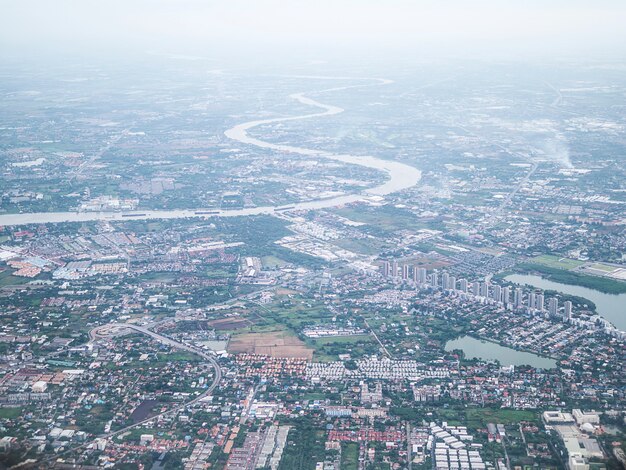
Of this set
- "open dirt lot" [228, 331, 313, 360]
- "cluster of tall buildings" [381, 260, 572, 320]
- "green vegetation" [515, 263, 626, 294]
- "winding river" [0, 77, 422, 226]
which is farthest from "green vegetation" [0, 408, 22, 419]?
"winding river" [0, 77, 422, 226]

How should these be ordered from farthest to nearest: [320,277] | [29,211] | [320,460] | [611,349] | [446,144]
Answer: [446,144]
[29,211]
[320,277]
[611,349]
[320,460]

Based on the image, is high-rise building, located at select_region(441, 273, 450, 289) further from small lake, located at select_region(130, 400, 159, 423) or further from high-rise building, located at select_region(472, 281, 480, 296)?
small lake, located at select_region(130, 400, 159, 423)

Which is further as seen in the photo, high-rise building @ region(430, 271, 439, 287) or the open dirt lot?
high-rise building @ region(430, 271, 439, 287)

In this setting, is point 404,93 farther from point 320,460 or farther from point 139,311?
point 320,460

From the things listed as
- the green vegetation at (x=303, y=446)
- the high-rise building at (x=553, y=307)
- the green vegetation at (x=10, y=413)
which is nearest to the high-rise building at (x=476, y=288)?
the high-rise building at (x=553, y=307)

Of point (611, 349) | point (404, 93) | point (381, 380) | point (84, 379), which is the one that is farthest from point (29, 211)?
point (404, 93)

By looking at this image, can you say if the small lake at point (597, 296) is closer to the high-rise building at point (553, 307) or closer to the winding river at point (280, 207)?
the high-rise building at point (553, 307)
